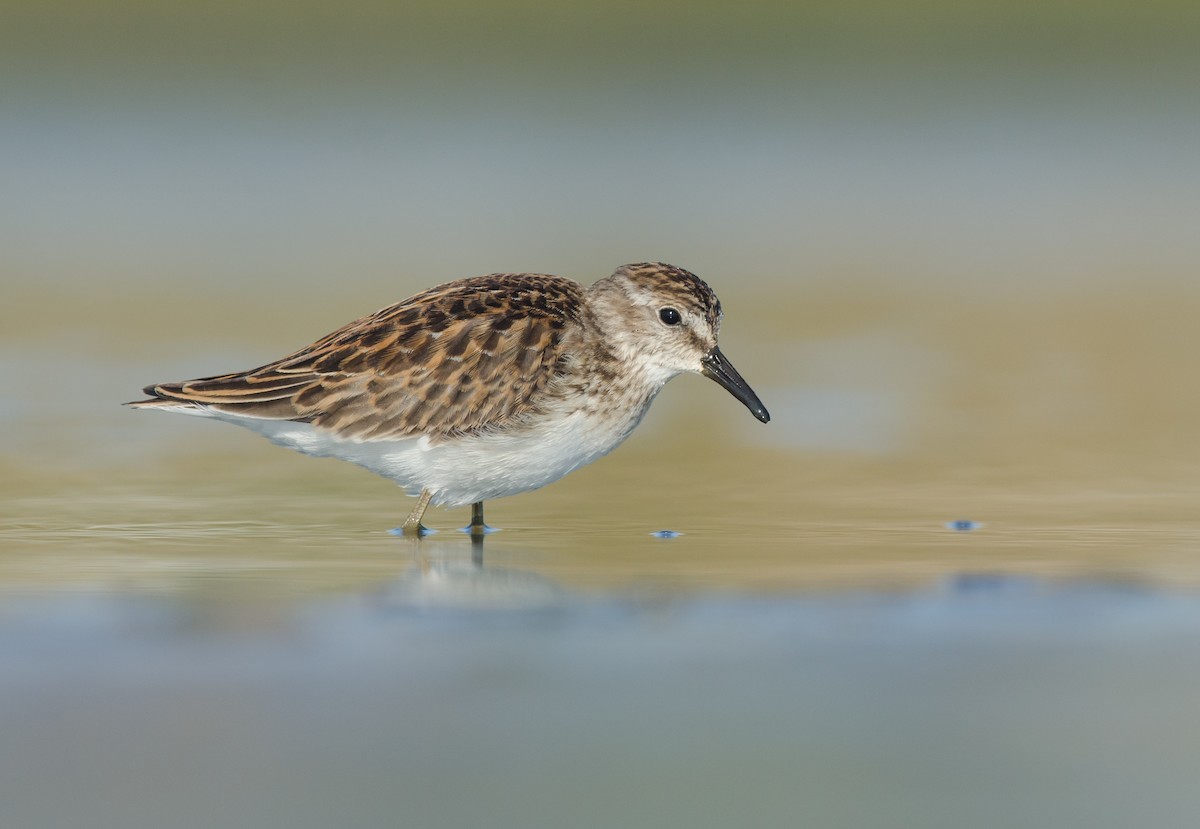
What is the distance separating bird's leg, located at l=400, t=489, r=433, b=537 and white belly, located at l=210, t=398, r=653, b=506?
1.8 inches

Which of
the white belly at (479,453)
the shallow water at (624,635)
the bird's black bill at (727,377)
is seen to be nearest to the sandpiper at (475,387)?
the white belly at (479,453)

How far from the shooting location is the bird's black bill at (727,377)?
34.0ft

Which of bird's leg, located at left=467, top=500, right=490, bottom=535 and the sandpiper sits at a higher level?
the sandpiper

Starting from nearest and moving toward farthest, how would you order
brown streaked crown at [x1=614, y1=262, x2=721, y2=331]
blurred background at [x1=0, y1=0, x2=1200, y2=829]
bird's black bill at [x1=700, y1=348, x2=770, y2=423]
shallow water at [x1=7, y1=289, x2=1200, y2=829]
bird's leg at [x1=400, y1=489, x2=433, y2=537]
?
1. shallow water at [x1=7, y1=289, x2=1200, y2=829]
2. blurred background at [x1=0, y1=0, x2=1200, y2=829]
3. bird's leg at [x1=400, y1=489, x2=433, y2=537]
4. brown streaked crown at [x1=614, y1=262, x2=721, y2=331]
5. bird's black bill at [x1=700, y1=348, x2=770, y2=423]

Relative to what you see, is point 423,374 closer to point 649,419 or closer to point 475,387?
point 475,387

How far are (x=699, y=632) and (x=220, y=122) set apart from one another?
825 inches

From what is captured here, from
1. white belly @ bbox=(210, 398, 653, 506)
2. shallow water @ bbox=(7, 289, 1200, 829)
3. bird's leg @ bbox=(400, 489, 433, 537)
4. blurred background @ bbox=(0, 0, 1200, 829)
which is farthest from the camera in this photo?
bird's leg @ bbox=(400, 489, 433, 537)

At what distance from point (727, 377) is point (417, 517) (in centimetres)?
188

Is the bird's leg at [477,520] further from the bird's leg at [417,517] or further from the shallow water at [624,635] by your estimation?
the bird's leg at [417,517]

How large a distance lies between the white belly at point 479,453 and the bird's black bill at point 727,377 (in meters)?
0.63

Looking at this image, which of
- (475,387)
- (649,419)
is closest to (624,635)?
(475,387)

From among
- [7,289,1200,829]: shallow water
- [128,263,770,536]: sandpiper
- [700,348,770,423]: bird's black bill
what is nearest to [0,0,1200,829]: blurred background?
[7,289,1200,829]: shallow water

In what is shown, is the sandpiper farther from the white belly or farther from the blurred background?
the blurred background

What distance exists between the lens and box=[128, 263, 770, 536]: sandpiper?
31.6ft
